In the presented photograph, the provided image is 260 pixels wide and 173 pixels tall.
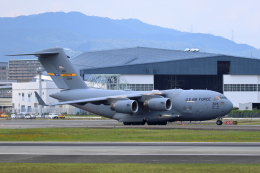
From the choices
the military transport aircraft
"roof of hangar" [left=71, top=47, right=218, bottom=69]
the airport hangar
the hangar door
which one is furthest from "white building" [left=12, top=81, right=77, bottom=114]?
the military transport aircraft

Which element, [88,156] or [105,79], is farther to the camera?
[105,79]

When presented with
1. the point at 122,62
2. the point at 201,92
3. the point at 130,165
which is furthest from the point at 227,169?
the point at 122,62

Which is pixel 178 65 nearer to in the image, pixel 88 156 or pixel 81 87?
pixel 81 87

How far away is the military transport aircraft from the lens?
4531 centimetres

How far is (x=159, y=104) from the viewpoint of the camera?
4512cm

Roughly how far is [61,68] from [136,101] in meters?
9.18

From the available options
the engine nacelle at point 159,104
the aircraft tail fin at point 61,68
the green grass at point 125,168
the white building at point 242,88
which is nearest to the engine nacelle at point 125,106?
the engine nacelle at point 159,104

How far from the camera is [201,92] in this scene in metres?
46.0

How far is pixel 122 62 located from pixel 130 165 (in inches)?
3109

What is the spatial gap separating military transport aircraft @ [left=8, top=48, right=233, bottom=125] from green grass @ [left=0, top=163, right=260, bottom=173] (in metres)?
27.0

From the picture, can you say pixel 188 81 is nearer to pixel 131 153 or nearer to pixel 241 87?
pixel 241 87

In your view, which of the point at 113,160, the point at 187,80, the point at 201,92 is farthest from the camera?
the point at 187,80

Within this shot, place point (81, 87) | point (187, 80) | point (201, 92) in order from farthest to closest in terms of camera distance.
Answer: point (187, 80), point (81, 87), point (201, 92)

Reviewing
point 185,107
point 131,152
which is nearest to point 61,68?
point 185,107
